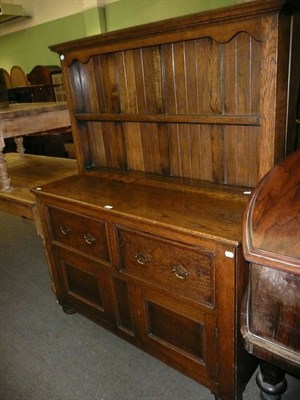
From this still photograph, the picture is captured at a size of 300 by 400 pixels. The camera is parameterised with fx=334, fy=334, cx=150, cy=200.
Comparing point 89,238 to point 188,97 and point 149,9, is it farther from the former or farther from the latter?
point 149,9

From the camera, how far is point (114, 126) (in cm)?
186

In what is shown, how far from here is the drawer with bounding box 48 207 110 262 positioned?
1570 millimetres

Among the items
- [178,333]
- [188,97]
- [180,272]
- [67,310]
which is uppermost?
[188,97]

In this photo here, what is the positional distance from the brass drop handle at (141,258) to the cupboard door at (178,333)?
0.13 m

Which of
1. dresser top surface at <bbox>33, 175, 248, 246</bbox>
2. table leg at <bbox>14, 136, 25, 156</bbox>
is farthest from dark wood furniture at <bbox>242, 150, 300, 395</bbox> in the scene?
table leg at <bbox>14, 136, 25, 156</bbox>

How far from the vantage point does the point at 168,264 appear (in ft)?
4.38

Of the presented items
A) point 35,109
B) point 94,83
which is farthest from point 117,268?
point 35,109

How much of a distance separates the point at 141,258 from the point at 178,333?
36 centimetres

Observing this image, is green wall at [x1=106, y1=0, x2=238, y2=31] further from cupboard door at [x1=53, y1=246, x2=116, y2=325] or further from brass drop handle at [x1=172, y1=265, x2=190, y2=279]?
brass drop handle at [x1=172, y1=265, x2=190, y2=279]

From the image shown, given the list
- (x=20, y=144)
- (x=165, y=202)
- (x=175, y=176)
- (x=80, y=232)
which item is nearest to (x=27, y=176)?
(x=20, y=144)

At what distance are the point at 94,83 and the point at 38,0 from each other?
23.2ft

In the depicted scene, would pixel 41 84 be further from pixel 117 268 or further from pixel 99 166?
pixel 117 268

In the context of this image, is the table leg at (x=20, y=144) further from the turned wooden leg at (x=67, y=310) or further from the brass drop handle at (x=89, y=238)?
the brass drop handle at (x=89, y=238)

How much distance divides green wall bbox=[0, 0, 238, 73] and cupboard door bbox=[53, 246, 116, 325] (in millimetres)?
4958
